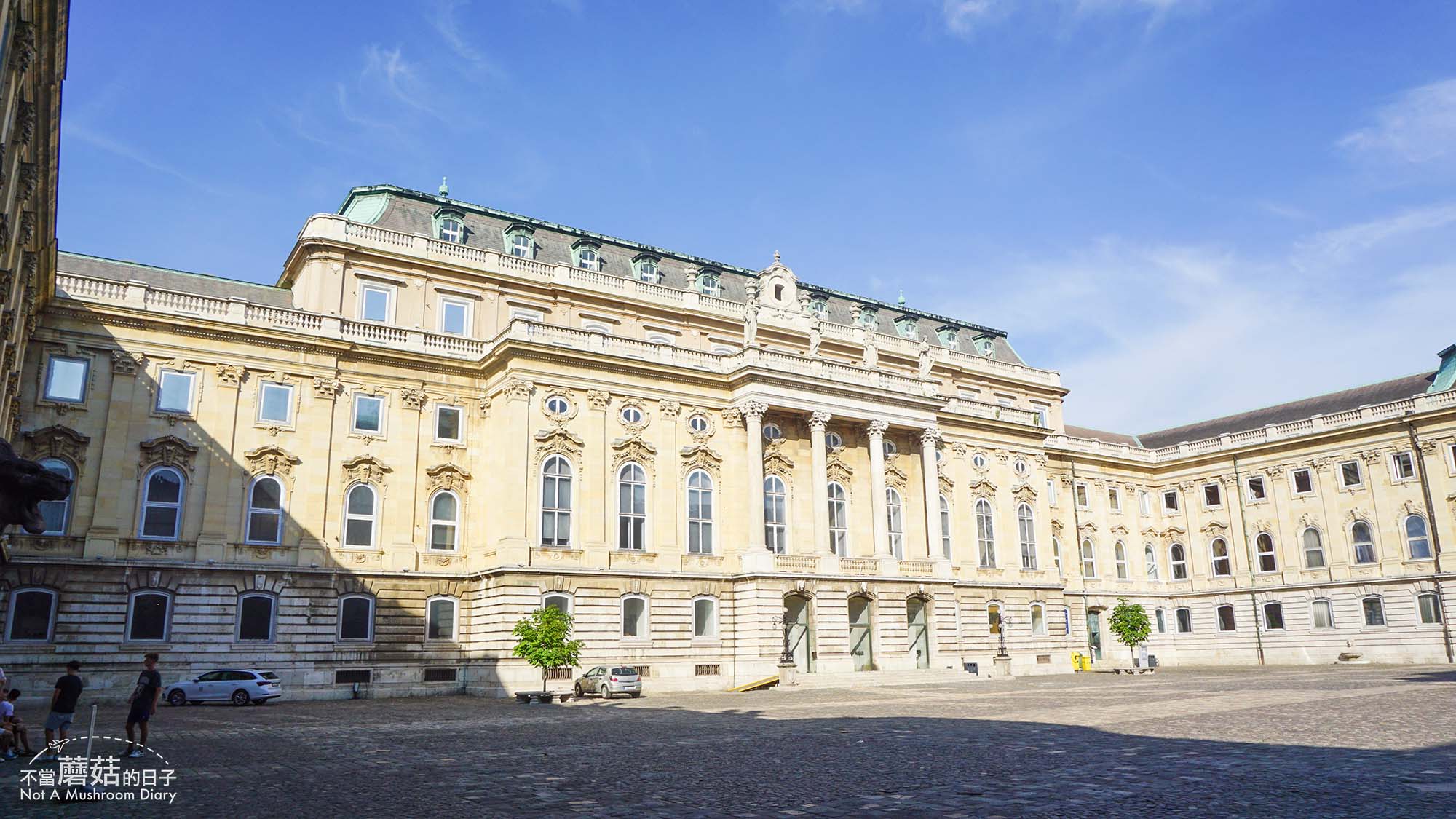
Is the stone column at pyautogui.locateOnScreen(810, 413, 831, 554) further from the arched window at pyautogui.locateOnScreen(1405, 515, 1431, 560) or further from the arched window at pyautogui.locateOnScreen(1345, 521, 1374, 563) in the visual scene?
the arched window at pyautogui.locateOnScreen(1405, 515, 1431, 560)

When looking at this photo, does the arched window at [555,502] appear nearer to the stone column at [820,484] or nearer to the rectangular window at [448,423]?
the rectangular window at [448,423]

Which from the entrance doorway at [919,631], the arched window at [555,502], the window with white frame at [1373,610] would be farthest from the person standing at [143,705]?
the window with white frame at [1373,610]

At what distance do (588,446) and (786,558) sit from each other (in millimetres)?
10183

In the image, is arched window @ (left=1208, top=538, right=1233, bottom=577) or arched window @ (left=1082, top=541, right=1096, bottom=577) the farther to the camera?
arched window @ (left=1208, top=538, right=1233, bottom=577)

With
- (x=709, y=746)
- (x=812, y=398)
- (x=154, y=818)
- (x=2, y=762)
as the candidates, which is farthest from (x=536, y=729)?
(x=812, y=398)

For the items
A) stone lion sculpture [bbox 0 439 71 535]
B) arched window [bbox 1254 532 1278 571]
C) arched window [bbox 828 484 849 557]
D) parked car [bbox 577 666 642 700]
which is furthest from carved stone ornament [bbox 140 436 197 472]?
arched window [bbox 1254 532 1278 571]

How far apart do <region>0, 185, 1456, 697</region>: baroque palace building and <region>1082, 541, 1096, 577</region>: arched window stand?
260cm

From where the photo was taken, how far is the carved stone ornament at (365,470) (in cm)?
4066

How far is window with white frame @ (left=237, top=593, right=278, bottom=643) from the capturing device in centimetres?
3747

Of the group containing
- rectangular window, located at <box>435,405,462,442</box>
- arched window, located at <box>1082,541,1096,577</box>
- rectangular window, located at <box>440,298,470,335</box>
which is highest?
rectangular window, located at <box>440,298,470,335</box>


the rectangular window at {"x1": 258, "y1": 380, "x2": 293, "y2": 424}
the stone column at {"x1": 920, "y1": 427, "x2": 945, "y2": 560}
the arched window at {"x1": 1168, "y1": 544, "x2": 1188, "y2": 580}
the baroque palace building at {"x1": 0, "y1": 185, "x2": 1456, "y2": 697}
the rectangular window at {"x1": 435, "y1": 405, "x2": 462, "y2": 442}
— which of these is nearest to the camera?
the baroque palace building at {"x1": 0, "y1": 185, "x2": 1456, "y2": 697}

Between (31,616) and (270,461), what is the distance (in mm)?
9205

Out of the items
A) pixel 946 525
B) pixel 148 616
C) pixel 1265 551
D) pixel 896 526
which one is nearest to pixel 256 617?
pixel 148 616

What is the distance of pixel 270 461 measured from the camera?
39.2 m
